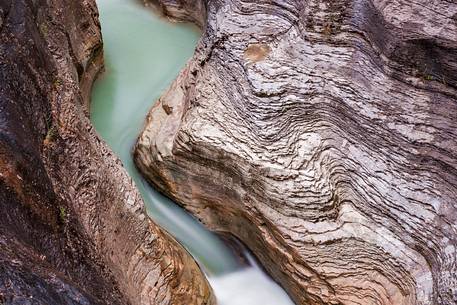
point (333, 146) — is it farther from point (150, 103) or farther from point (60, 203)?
point (150, 103)

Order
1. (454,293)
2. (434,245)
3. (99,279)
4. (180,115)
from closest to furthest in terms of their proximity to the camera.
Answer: (99,279) < (454,293) < (434,245) < (180,115)

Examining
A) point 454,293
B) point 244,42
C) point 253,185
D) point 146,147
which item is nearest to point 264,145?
point 253,185

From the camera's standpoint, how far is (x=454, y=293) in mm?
3727

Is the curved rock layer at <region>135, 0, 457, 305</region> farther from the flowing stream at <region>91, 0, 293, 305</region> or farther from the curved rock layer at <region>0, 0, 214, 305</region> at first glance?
the curved rock layer at <region>0, 0, 214, 305</region>

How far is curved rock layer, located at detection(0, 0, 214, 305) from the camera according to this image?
9.33 feet

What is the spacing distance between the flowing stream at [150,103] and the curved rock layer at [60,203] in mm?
434

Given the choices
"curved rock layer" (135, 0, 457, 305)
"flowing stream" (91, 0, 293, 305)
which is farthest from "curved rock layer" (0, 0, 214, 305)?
"curved rock layer" (135, 0, 457, 305)

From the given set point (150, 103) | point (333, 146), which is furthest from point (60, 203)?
point (150, 103)

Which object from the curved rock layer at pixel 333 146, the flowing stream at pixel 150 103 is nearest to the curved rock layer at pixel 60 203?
the flowing stream at pixel 150 103

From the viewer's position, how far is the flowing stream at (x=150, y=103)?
5082mm

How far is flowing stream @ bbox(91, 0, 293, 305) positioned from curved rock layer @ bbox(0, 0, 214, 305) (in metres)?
0.43

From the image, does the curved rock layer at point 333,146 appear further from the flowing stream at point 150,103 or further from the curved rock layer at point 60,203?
the curved rock layer at point 60,203

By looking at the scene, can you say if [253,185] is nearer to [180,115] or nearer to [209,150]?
[209,150]

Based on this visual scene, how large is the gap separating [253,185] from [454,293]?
184 cm
